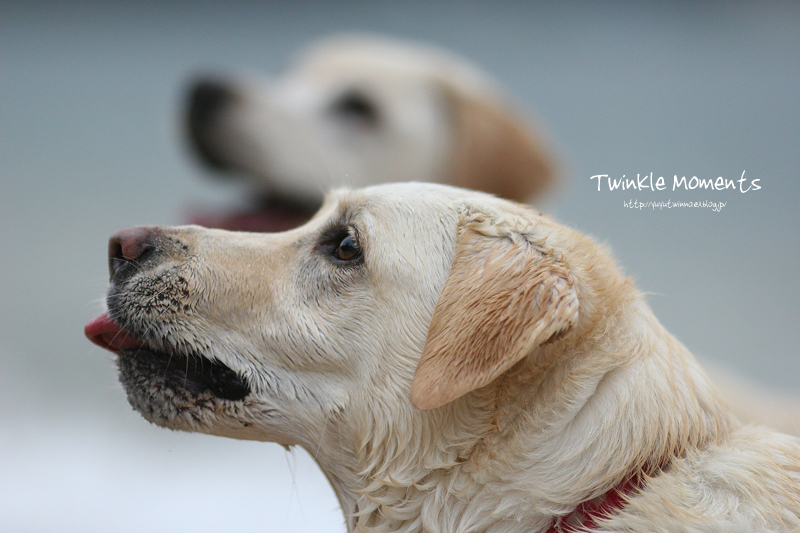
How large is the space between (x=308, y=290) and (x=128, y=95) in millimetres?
8557

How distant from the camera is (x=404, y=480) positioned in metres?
2.03

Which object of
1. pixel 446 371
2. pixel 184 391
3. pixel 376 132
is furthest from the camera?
pixel 376 132

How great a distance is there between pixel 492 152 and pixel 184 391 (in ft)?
11.5

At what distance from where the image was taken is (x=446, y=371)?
1.83 m

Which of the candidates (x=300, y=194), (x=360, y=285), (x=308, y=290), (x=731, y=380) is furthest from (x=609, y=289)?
(x=300, y=194)

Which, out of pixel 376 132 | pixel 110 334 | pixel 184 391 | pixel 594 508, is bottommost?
pixel 594 508

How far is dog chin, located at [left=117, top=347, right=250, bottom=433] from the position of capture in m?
2.09

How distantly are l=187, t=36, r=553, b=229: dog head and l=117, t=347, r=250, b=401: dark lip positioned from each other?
108 inches

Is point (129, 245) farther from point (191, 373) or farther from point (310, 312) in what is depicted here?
point (310, 312)

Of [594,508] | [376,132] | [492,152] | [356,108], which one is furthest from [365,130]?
[594,508]

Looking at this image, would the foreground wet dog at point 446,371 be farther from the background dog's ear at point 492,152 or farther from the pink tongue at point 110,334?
the background dog's ear at point 492,152

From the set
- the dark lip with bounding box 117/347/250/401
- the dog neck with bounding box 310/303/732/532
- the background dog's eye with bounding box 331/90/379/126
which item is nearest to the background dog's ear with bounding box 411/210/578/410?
the dog neck with bounding box 310/303/732/532

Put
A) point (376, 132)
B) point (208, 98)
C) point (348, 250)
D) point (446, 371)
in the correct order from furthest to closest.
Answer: point (376, 132) → point (208, 98) → point (348, 250) → point (446, 371)

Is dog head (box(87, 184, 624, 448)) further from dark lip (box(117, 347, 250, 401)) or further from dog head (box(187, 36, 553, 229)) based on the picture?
dog head (box(187, 36, 553, 229))
